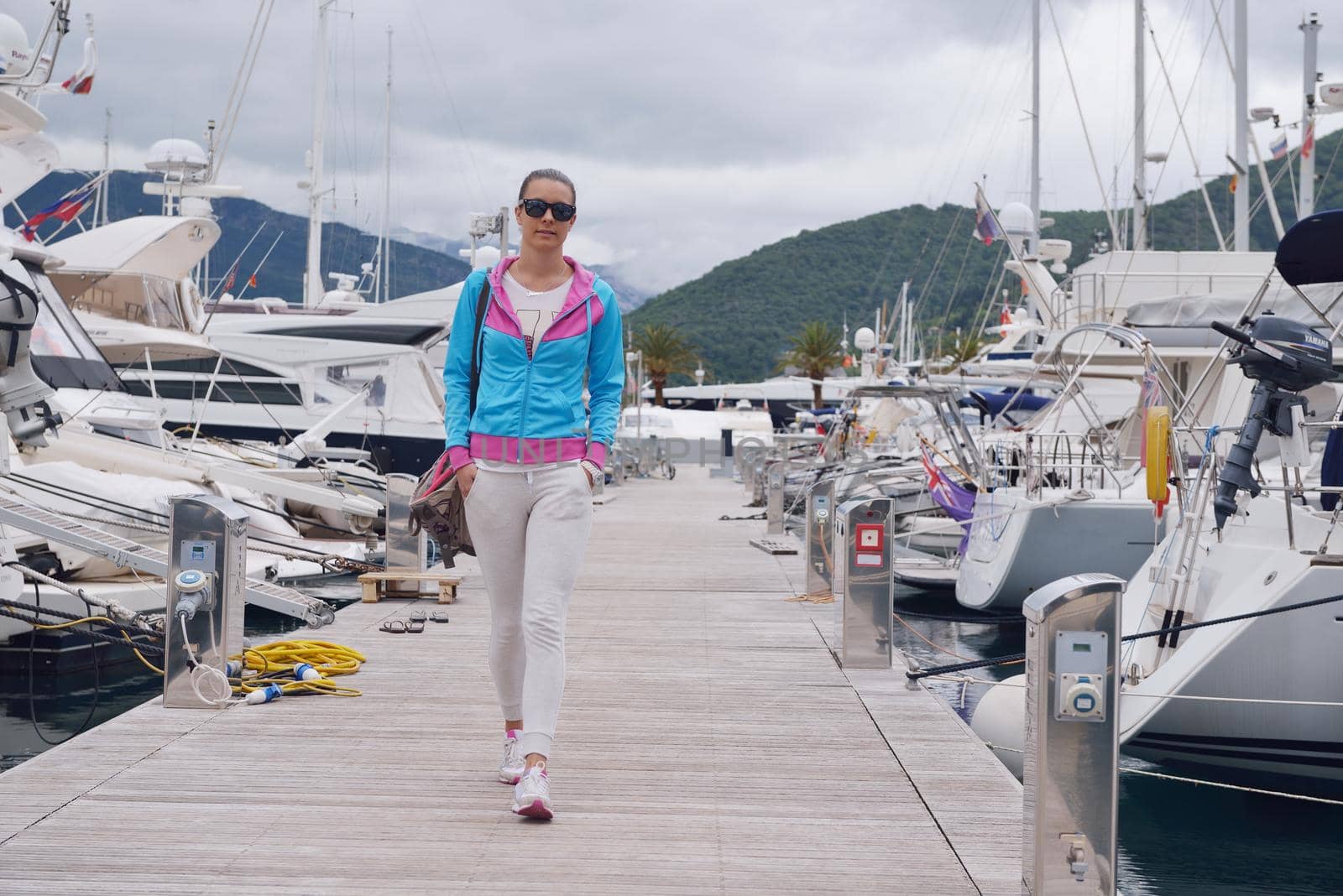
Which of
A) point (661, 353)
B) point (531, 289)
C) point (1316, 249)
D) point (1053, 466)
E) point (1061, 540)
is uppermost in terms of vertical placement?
point (661, 353)

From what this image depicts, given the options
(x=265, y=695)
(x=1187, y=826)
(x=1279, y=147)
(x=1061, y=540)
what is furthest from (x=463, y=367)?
(x=1279, y=147)

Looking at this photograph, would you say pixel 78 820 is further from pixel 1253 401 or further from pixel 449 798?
pixel 1253 401

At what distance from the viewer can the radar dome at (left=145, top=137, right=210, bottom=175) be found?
27.3 m

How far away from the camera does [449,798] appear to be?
507cm

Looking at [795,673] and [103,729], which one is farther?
[795,673]

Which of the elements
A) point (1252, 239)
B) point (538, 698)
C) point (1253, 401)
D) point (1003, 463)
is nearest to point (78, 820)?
point (538, 698)

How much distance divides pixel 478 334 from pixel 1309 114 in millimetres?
19468

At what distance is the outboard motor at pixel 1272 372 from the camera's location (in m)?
7.83

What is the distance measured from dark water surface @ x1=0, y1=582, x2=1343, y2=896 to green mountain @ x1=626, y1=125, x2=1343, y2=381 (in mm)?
88462

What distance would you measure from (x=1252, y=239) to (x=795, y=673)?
69583 mm

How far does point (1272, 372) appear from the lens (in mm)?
7875

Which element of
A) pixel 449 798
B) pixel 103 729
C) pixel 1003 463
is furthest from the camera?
pixel 1003 463

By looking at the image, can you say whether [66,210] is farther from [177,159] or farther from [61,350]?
[177,159]

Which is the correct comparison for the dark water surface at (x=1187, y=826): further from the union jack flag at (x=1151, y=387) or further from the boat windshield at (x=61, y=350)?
the boat windshield at (x=61, y=350)
